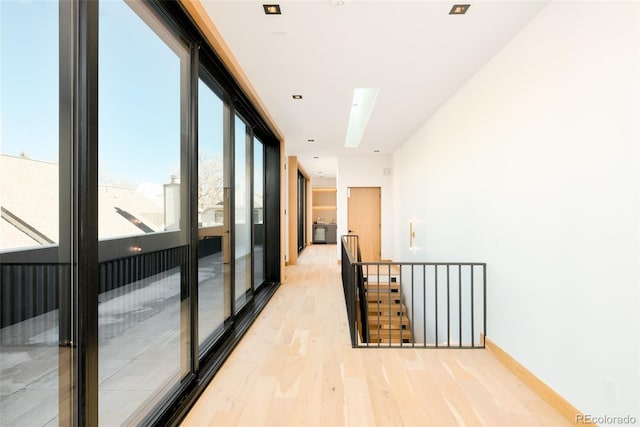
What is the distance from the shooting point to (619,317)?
5.16 ft

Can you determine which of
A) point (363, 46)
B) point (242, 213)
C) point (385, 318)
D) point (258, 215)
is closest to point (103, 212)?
point (363, 46)

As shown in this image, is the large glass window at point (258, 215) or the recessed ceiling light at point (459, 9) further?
the large glass window at point (258, 215)

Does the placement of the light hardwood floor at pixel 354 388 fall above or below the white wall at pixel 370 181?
below

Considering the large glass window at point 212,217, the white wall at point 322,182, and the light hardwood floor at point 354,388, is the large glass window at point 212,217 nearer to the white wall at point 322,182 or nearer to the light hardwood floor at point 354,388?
the light hardwood floor at point 354,388

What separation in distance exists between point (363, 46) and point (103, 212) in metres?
2.20

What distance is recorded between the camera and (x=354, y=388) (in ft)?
7.17

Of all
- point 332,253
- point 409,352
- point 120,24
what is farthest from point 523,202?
point 332,253

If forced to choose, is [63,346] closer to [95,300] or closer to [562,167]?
[95,300]

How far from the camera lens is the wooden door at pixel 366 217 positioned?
306 inches

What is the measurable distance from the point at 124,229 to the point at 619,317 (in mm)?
2475

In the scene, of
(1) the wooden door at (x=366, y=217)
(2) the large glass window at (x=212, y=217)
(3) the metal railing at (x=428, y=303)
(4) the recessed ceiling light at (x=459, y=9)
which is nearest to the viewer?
(4) the recessed ceiling light at (x=459, y=9)

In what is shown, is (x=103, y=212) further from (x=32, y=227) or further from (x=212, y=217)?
(x=212, y=217)

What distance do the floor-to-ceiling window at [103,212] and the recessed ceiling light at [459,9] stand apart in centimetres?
173

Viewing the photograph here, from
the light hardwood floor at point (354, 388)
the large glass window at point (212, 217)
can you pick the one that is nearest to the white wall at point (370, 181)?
the light hardwood floor at point (354, 388)
